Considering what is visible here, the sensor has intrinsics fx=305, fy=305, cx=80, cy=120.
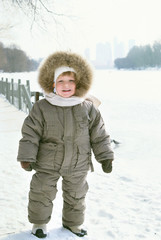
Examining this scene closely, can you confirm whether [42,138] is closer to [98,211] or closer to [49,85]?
[49,85]

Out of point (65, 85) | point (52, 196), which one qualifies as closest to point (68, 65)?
point (65, 85)

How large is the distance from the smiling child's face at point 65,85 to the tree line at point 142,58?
7451 cm

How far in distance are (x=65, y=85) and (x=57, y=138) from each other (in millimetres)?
400

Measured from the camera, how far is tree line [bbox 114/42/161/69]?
76.6 metres

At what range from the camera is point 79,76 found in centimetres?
235

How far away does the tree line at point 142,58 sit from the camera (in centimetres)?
7656

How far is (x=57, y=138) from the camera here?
2225mm

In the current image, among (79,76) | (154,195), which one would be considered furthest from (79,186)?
(154,195)

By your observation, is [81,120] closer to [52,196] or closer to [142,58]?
[52,196]

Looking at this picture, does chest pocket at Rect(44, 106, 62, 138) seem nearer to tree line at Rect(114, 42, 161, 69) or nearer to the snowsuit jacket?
the snowsuit jacket

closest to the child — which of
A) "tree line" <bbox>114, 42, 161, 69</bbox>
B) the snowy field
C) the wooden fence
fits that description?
the snowy field

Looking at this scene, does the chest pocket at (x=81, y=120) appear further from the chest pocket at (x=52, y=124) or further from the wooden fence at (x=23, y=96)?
the wooden fence at (x=23, y=96)

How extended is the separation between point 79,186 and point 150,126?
8.42m

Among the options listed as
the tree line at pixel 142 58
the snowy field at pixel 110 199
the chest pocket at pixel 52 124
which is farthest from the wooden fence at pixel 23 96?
the tree line at pixel 142 58
